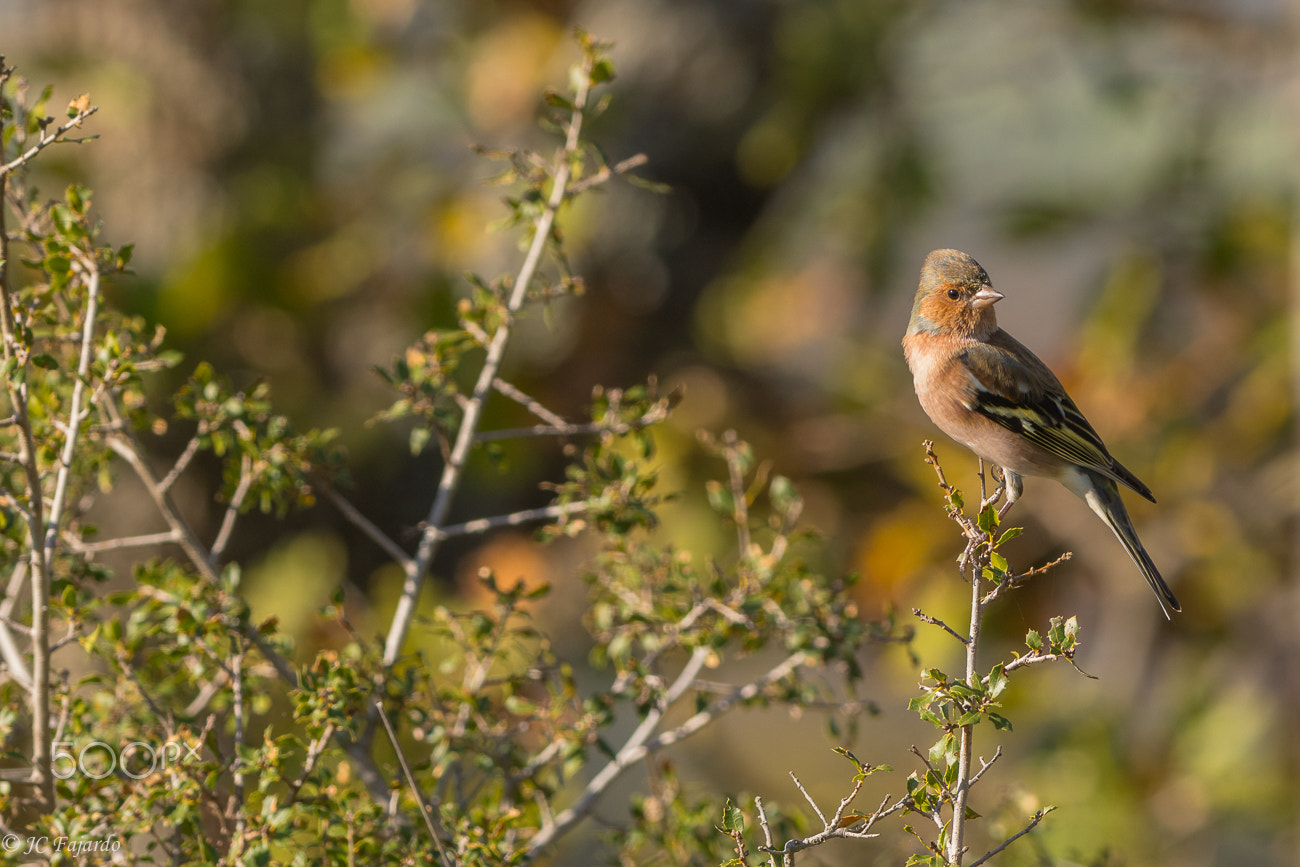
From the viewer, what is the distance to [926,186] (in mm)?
4207

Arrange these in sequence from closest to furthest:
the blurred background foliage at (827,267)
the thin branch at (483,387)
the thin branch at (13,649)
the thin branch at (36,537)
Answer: the thin branch at (36,537) < the thin branch at (13,649) < the thin branch at (483,387) < the blurred background foliage at (827,267)

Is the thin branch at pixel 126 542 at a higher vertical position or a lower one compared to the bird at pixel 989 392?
lower

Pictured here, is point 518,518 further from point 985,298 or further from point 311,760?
point 985,298

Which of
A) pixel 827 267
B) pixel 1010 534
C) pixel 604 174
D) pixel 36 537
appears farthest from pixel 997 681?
pixel 827 267

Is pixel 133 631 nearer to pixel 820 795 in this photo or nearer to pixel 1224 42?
pixel 820 795

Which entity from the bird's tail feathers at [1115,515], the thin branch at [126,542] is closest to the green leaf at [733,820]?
the bird's tail feathers at [1115,515]

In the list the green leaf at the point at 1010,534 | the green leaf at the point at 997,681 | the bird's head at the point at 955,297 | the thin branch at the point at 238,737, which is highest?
the bird's head at the point at 955,297

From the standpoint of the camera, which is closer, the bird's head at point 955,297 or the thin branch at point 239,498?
the bird's head at point 955,297

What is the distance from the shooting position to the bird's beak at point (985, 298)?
1094 millimetres

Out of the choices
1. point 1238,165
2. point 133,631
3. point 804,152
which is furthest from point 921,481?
point 133,631

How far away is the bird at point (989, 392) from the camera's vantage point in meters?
1.18

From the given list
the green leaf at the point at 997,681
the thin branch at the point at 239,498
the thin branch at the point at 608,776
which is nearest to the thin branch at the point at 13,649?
the thin branch at the point at 239,498

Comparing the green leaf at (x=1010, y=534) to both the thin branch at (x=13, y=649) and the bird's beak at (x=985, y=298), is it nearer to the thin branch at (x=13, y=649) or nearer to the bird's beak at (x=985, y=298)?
the bird's beak at (x=985, y=298)

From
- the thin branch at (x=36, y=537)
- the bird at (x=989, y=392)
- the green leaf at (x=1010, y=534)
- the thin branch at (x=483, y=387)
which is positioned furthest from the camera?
the thin branch at (x=483, y=387)
